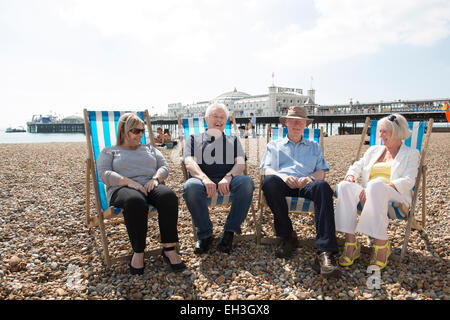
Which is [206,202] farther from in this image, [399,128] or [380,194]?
[399,128]

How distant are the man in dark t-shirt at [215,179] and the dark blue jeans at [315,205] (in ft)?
0.63

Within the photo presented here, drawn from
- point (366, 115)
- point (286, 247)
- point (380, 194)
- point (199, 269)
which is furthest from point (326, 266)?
point (366, 115)

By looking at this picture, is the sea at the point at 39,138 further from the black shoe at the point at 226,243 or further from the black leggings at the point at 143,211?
the black shoe at the point at 226,243

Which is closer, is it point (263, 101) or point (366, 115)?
point (366, 115)

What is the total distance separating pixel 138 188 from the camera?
7.06 feet

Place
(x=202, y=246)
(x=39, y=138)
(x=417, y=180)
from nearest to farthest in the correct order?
(x=417, y=180)
(x=202, y=246)
(x=39, y=138)

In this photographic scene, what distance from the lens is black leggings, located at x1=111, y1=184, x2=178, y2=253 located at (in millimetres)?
1965

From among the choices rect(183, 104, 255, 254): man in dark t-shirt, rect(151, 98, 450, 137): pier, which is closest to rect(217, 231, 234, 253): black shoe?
rect(183, 104, 255, 254): man in dark t-shirt

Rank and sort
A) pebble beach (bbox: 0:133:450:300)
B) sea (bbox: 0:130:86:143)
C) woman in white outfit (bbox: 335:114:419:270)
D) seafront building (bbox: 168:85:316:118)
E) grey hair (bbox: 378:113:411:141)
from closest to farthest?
pebble beach (bbox: 0:133:450:300), woman in white outfit (bbox: 335:114:419:270), grey hair (bbox: 378:113:411:141), sea (bbox: 0:130:86:143), seafront building (bbox: 168:85:316:118)

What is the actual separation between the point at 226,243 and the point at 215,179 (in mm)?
570

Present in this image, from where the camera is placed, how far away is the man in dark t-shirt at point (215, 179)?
227cm

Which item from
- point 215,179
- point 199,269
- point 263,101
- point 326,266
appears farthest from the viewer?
point 263,101

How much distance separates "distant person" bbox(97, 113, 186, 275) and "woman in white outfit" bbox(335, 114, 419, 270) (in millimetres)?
1189

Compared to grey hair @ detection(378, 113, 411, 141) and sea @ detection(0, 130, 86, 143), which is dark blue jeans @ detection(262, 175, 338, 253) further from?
sea @ detection(0, 130, 86, 143)
